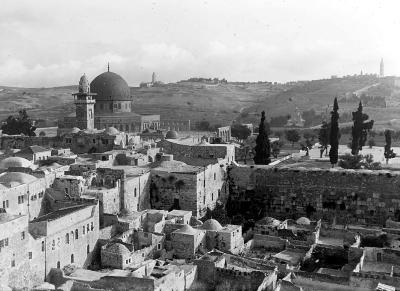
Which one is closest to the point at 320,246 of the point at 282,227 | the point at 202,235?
the point at 282,227

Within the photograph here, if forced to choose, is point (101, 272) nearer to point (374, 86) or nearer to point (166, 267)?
point (166, 267)

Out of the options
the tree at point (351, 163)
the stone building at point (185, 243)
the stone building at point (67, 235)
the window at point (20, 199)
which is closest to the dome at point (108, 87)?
the tree at point (351, 163)

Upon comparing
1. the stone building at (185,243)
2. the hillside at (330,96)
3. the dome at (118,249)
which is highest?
the hillside at (330,96)

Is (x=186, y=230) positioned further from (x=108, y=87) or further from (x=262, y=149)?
(x=108, y=87)

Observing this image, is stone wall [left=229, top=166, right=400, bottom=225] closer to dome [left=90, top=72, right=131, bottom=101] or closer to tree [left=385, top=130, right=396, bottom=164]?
tree [left=385, top=130, right=396, bottom=164]

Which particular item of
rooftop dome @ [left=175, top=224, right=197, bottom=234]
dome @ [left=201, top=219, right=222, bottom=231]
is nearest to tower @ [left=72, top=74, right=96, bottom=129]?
dome @ [left=201, top=219, right=222, bottom=231]

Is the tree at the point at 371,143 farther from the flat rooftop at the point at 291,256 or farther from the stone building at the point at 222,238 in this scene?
the stone building at the point at 222,238

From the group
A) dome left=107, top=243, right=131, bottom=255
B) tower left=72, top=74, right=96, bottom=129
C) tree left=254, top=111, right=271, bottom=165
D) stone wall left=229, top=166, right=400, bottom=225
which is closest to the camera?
dome left=107, top=243, right=131, bottom=255
